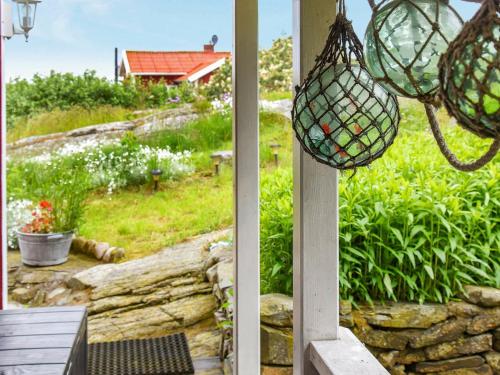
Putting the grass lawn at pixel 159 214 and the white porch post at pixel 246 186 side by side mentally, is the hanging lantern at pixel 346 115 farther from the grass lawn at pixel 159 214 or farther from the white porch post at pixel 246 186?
the grass lawn at pixel 159 214

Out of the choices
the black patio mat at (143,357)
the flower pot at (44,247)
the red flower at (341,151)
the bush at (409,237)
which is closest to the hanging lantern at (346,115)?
the red flower at (341,151)

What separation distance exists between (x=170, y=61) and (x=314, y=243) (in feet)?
10.1

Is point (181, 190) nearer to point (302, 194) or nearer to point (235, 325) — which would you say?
point (235, 325)

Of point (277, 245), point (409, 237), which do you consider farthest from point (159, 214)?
point (409, 237)

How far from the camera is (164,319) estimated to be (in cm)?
381

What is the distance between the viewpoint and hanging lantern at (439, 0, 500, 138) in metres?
0.46

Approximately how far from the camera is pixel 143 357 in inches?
126

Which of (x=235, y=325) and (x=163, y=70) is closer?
(x=235, y=325)

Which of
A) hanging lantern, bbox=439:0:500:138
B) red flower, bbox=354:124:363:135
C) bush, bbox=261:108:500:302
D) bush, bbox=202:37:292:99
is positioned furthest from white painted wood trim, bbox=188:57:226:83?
hanging lantern, bbox=439:0:500:138

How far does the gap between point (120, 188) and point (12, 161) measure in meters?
0.73

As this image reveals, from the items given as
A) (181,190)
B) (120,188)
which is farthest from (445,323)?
(120,188)

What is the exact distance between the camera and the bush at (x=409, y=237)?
8.50 feet

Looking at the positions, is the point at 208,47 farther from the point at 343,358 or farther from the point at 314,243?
the point at 343,358

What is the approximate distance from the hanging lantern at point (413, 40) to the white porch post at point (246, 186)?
1263mm
